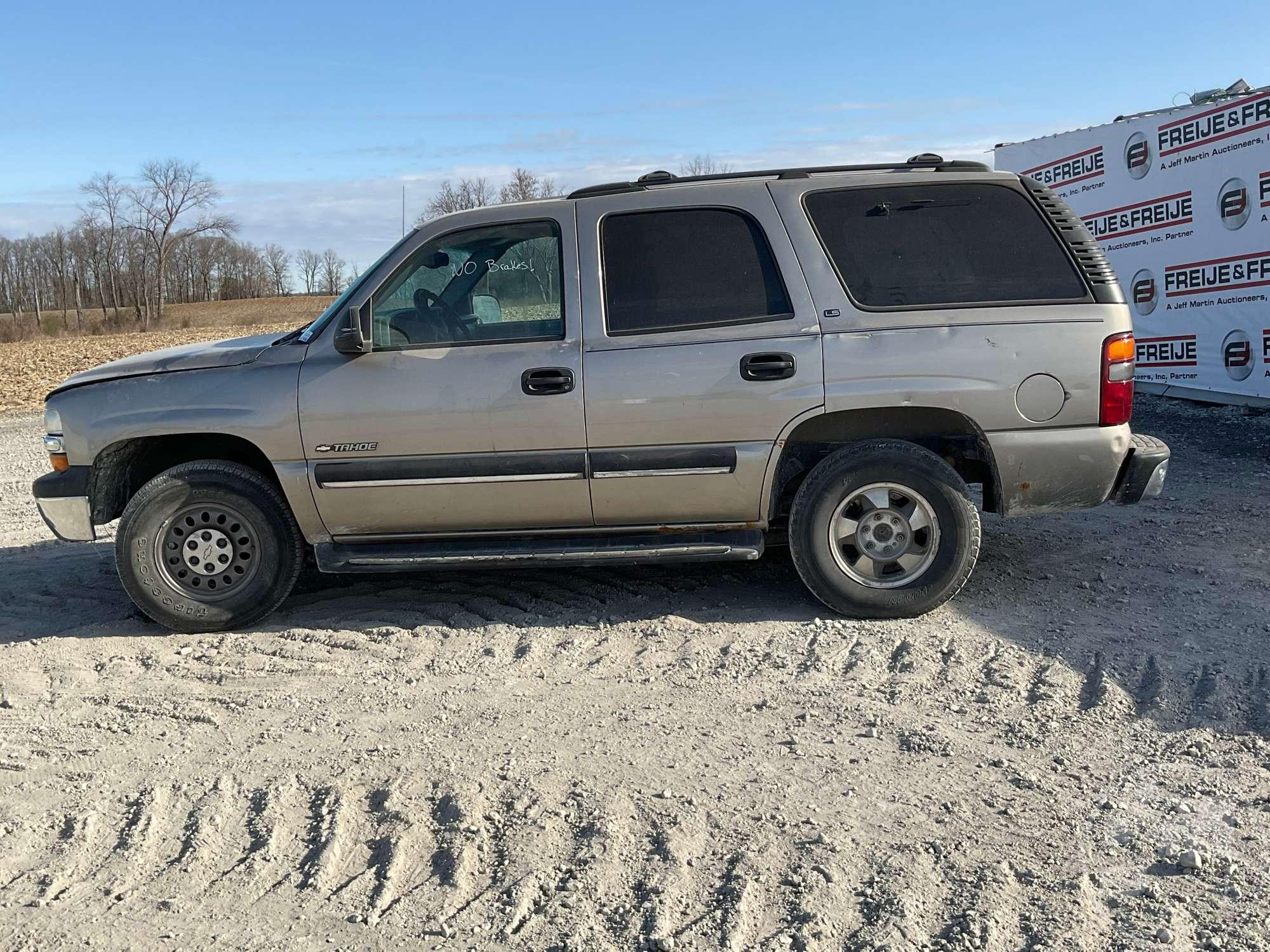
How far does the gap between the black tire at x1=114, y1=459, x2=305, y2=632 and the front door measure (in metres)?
0.32

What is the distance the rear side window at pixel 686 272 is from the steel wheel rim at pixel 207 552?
209cm

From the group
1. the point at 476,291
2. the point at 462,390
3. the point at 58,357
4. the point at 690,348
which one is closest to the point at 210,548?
the point at 462,390

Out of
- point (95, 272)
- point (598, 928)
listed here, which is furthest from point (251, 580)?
point (95, 272)

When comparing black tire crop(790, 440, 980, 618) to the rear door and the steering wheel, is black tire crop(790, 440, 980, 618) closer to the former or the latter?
the rear door

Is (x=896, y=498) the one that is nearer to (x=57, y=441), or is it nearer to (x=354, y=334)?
(x=354, y=334)

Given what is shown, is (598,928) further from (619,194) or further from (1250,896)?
(619,194)

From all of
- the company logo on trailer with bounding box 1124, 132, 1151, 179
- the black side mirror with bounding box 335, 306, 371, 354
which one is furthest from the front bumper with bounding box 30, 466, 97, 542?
the company logo on trailer with bounding box 1124, 132, 1151, 179

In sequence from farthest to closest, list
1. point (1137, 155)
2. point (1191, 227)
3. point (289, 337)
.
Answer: point (1137, 155) → point (1191, 227) → point (289, 337)

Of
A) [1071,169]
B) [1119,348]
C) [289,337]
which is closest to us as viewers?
[1119,348]

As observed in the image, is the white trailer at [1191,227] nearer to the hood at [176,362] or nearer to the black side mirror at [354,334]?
the black side mirror at [354,334]

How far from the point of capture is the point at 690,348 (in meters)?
5.10

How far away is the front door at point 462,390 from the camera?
5.16 m

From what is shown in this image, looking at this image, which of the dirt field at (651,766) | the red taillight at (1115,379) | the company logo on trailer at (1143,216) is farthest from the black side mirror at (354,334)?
the company logo on trailer at (1143,216)

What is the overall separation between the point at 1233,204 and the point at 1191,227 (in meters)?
0.70
